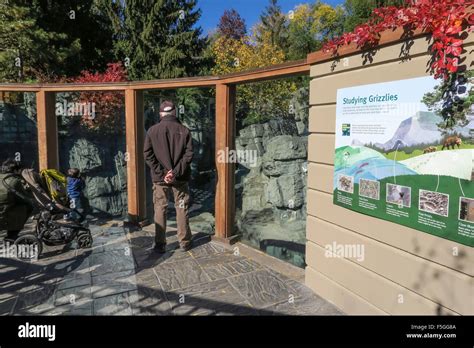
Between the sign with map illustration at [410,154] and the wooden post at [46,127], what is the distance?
4.85 m

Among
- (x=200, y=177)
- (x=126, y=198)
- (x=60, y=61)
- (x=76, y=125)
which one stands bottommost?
(x=126, y=198)

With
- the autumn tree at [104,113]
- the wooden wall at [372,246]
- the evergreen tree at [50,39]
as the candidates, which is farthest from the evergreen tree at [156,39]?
the wooden wall at [372,246]

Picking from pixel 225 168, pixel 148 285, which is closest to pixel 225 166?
pixel 225 168

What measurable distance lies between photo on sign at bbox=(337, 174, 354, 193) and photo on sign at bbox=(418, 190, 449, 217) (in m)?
0.66

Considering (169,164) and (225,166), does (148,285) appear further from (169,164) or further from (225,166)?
(225,166)

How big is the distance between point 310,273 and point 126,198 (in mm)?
3632

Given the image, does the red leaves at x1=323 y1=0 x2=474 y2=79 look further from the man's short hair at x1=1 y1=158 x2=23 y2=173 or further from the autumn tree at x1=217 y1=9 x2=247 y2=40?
the autumn tree at x1=217 y1=9 x2=247 y2=40

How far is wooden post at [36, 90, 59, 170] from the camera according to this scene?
19.0 feet

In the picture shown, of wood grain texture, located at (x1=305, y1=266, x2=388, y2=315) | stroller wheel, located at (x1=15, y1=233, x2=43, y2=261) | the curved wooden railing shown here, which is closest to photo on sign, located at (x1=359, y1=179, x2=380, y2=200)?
wood grain texture, located at (x1=305, y1=266, x2=388, y2=315)

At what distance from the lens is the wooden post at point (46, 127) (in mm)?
5781

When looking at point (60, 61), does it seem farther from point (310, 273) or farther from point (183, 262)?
point (310, 273)

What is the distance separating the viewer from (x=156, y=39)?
18.1 meters
